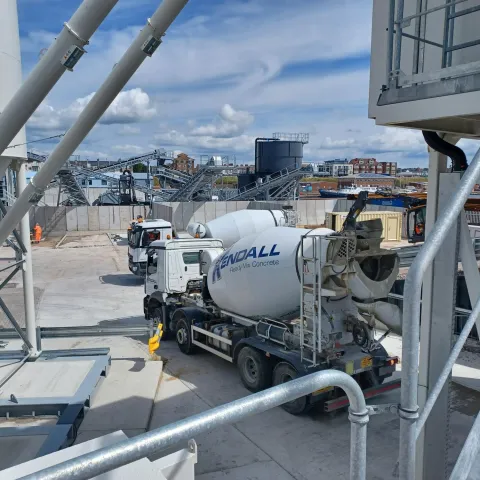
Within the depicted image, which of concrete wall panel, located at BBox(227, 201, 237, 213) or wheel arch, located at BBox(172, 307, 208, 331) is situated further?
concrete wall panel, located at BBox(227, 201, 237, 213)

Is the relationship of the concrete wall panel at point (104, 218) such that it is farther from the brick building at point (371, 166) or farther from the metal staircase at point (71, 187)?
the brick building at point (371, 166)

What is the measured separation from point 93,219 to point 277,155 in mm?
18807

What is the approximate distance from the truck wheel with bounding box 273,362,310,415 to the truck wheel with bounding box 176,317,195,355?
3.11 metres

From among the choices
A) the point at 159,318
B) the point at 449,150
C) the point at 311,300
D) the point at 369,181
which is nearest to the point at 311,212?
the point at 159,318

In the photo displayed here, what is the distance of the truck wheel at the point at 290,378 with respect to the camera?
26.2ft

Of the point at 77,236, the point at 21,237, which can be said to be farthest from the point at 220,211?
the point at 21,237

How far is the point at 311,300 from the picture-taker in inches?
307

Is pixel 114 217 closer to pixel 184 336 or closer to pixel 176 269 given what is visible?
pixel 176 269

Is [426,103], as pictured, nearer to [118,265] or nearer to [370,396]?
[370,396]

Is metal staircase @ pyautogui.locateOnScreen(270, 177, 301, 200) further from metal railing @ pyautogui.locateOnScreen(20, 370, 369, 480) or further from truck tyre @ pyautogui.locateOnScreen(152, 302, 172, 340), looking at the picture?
metal railing @ pyautogui.locateOnScreen(20, 370, 369, 480)

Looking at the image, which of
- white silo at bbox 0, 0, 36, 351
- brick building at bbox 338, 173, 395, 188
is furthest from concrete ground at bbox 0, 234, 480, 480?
brick building at bbox 338, 173, 395, 188

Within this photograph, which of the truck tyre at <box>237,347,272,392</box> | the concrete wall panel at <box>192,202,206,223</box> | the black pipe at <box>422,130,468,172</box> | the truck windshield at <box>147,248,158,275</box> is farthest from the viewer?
the concrete wall panel at <box>192,202,206,223</box>

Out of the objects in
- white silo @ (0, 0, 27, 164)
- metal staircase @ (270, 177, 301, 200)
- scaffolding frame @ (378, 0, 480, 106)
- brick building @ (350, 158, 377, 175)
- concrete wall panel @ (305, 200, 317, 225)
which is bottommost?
concrete wall panel @ (305, 200, 317, 225)

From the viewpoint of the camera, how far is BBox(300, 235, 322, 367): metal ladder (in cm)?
761
